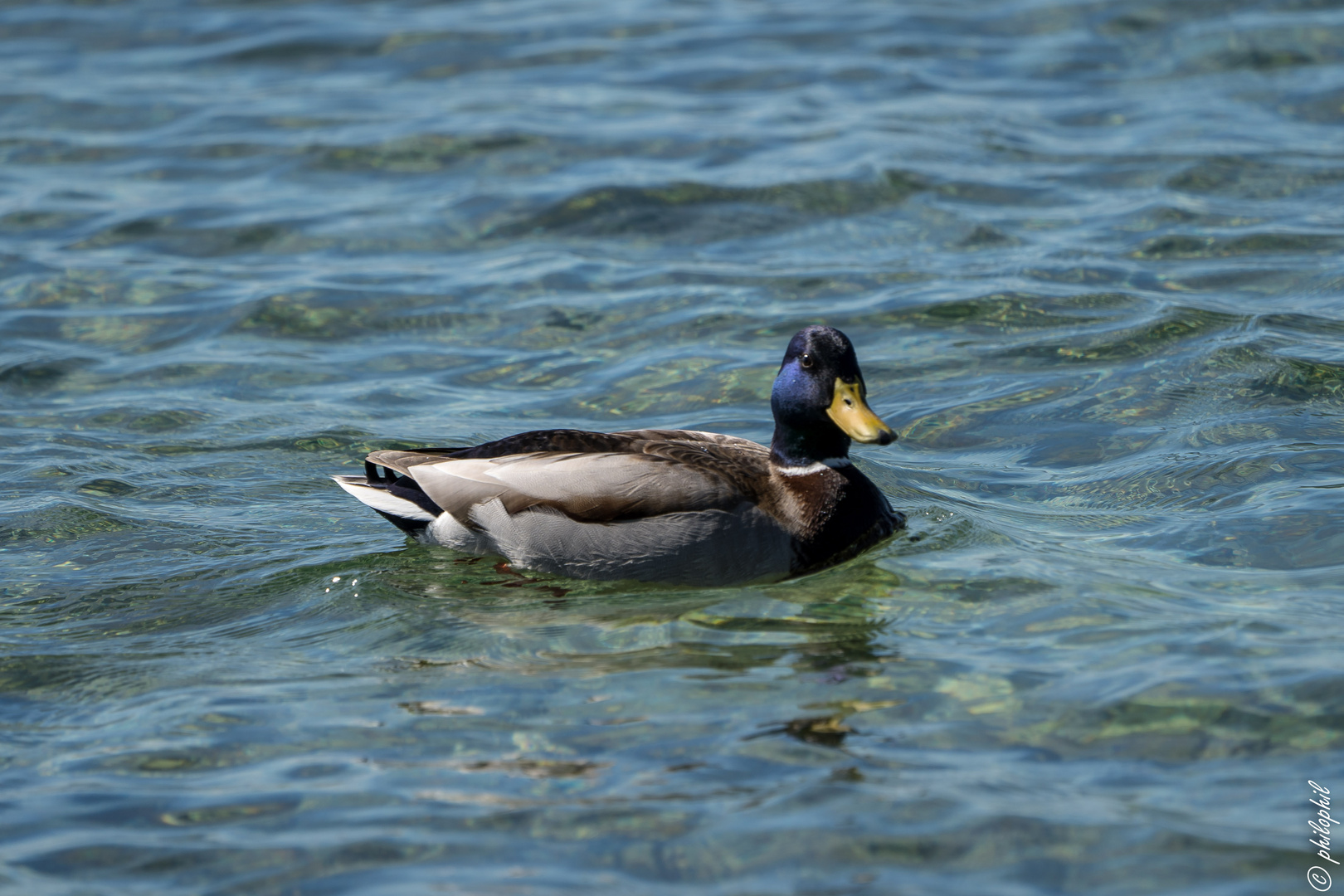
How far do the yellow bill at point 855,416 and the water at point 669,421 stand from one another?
1.89 feet

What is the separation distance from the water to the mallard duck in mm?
157

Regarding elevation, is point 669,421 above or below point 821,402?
below

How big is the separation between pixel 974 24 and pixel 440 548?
35.9ft

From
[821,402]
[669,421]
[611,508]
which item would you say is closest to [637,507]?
[611,508]

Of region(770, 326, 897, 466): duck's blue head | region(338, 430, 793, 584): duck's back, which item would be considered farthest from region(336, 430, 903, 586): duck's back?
region(770, 326, 897, 466): duck's blue head

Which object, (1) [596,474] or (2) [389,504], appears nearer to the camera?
(1) [596,474]

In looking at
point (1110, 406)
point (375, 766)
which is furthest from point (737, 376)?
point (375, 766)

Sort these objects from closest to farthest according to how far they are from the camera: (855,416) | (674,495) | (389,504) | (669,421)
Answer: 1. (674,495)
2. (855,416)
3. (389,504)
4. (669,421)

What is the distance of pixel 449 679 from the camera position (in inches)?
237

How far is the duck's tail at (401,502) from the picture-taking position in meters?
7.20

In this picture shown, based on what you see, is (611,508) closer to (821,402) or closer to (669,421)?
(821,402)

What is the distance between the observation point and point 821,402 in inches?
277

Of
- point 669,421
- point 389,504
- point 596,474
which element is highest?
point 596,474

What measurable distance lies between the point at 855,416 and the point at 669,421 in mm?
2298
